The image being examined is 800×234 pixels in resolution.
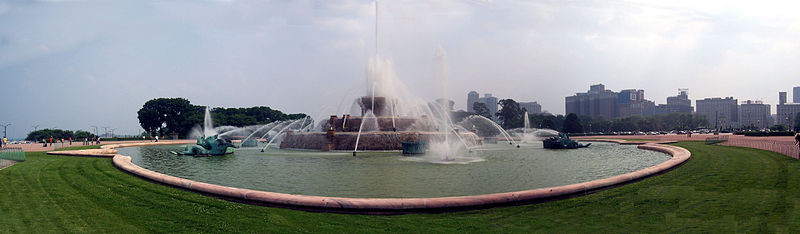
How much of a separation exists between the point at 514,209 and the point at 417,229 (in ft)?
8.07

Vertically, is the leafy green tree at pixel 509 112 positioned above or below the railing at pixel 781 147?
above

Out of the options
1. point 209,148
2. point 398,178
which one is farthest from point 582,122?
point 398,178

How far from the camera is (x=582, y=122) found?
6058 inches

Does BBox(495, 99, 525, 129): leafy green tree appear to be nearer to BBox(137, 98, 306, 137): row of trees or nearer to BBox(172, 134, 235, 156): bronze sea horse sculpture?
BBox(137, 98, 306, 137): row of trees

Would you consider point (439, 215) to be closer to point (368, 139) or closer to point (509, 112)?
point (368, 139)

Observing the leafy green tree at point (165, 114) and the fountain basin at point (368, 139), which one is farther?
the leafy green tree at point (165, 114)

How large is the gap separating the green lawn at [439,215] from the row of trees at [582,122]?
99652 mm

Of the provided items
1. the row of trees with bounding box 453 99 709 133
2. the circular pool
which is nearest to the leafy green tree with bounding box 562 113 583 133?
the row of trees with bounding box 453 99 709 133

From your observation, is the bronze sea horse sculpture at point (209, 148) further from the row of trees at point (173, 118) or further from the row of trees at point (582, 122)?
the row of trees at point (582, 122)

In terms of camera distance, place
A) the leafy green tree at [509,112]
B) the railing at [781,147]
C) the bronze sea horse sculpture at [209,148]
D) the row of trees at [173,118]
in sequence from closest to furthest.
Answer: the railing at [781,147]
the bronze sea horse sculpture at [209,148]
the row of trees at [173,118]
the leafy green tree at [509,112]

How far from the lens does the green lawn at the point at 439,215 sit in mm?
8102

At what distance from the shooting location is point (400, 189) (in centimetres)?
1227

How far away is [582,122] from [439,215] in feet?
518

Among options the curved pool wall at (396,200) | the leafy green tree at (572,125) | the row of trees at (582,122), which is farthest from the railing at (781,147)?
the row of trees at (582,122)
